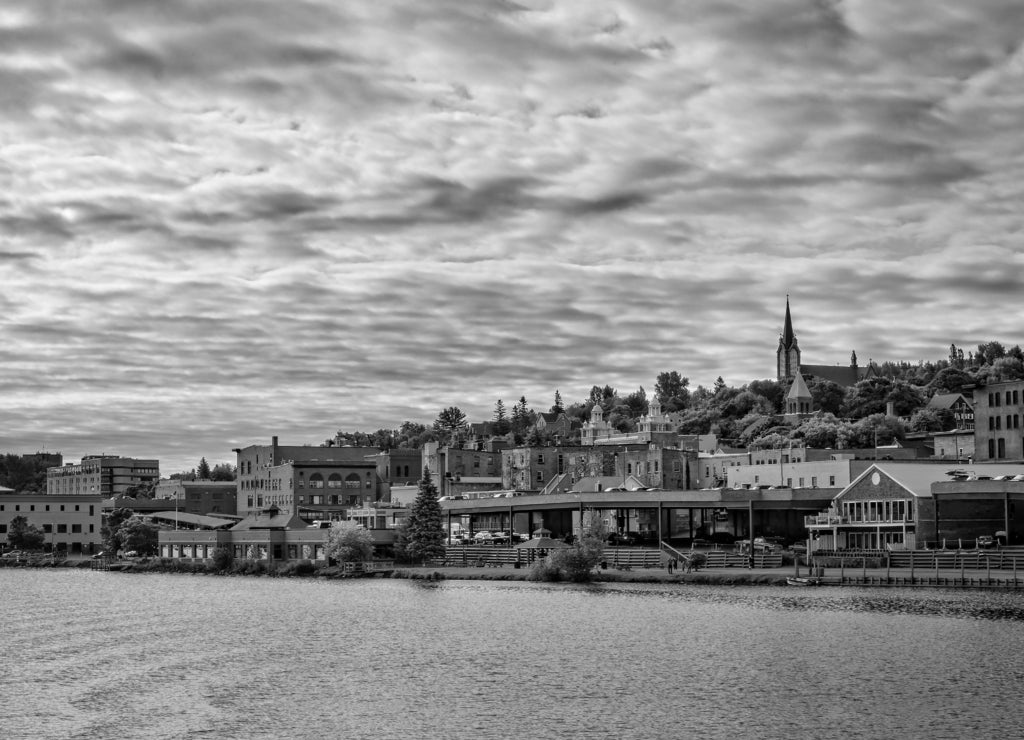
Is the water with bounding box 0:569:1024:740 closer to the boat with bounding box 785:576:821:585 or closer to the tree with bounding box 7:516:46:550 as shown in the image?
the boat with bounding box 785:576:821:585

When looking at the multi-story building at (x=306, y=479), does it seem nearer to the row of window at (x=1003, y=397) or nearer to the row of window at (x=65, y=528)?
the row of window at (x=65, y=528)

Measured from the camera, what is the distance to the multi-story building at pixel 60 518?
180 meters

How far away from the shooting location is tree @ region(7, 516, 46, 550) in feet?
577

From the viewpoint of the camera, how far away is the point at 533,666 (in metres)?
55.5

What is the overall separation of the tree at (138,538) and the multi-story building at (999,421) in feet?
316

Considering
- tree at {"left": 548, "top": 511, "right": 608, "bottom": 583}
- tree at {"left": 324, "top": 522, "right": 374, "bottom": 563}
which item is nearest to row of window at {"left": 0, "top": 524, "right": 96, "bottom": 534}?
tree at {"left": 324, "top": 522, "right": 374, "bottom": 563}

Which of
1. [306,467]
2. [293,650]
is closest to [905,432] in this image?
[306,467]

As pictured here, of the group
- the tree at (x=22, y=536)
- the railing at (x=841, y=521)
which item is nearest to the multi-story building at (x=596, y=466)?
the railing at (x=841, y=521)

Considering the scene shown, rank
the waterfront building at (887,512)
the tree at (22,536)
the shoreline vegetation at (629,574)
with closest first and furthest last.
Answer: the shoreline vegetation at (629,574), the waterfront building at (887,512), the tree at (22,536)

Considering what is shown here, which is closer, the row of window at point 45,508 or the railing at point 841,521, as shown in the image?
the railing at point 841,521

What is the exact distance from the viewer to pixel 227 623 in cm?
7581

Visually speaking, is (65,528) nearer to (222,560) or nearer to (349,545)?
(222,560)

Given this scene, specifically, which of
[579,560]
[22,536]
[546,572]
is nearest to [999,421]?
[579,560]

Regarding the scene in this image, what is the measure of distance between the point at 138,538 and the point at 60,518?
35916mm
